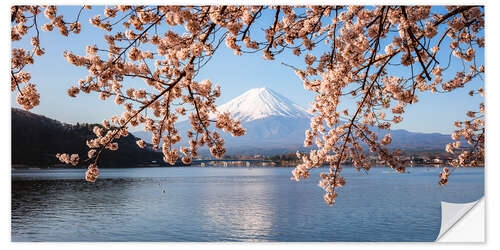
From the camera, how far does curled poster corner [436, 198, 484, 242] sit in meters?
3.92

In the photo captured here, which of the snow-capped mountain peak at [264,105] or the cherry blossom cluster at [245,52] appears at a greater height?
the snow-capped mountain peak at [264,105]

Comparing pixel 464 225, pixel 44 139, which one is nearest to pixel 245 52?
pixel 464 225

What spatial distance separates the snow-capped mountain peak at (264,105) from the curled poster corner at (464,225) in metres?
16.4

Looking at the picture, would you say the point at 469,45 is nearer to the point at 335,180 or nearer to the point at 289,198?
the point at 335,180

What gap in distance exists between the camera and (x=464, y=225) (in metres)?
4.13

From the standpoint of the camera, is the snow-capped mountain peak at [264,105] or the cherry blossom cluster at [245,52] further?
the snow-capped mountain peak at [264,105]

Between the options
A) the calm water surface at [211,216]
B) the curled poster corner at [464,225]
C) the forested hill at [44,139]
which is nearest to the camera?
the curled poster corner at [464,225]

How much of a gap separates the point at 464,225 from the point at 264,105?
18254 mm

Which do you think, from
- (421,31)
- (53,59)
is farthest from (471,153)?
(53,59)

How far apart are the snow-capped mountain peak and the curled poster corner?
16386 mm

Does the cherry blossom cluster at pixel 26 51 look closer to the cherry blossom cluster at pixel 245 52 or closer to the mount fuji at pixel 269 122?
the cherry blossom cluster at pixel 245 52

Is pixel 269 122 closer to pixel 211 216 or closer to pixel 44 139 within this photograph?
pixel 211 216

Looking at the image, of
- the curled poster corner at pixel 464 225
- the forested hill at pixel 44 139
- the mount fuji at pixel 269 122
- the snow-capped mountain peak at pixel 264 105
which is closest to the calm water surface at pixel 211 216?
the forested hill at pixel 44 139

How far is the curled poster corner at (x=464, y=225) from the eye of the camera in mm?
3924
